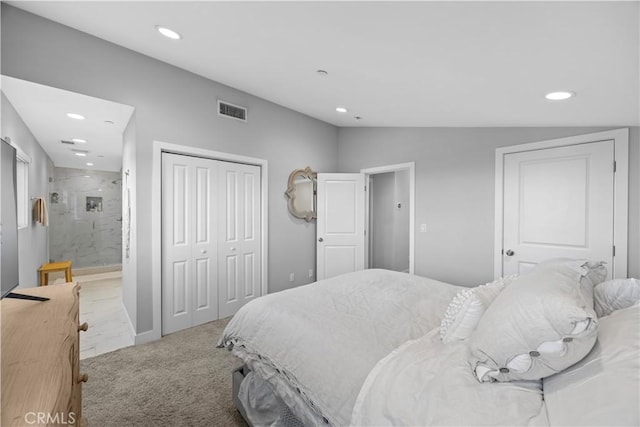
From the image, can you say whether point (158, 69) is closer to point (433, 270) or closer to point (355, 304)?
point (355, 304)

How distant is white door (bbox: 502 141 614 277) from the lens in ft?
8.60

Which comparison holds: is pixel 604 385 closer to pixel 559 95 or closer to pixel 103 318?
pixel 559 95

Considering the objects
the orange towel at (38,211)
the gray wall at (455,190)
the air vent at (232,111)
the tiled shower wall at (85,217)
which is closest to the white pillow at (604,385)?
the gray wall at (455,190)

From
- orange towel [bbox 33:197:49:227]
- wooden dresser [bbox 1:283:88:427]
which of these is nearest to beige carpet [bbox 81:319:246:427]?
wooden dresser [bbox 1:283:88:427]

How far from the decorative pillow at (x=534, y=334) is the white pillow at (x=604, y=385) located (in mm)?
42

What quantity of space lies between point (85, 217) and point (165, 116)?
5193 mm

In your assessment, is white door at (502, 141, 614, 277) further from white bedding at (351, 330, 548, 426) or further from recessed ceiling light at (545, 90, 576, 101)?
white bedding at (351, 330, 548, 426)

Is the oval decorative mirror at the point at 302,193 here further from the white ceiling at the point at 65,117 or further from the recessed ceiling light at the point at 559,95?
the recessed ceiling light at the point at 559,95

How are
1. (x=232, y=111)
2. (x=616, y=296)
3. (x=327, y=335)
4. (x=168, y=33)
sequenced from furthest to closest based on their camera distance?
(x=232, y=111), (x=168, y=33), (x=327, y=335), (x=616, y=296)

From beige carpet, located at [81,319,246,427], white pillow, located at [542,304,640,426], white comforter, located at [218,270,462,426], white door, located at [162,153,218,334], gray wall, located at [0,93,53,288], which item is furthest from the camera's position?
white door, located at [162,153,218,334]

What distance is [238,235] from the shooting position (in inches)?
143

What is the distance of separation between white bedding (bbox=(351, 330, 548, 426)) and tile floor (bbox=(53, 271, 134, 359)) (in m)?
2.82

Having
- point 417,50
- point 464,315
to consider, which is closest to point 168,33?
point 417,50

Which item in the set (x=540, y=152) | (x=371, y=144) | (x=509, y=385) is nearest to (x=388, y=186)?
(x=371, y=144)
